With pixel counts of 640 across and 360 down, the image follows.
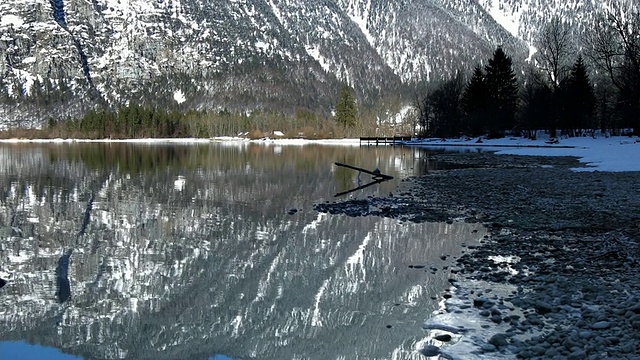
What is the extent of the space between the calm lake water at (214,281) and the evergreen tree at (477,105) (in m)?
85.5

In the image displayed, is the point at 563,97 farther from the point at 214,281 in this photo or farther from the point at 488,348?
the point at 488,348

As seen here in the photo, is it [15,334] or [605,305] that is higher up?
[605,305]

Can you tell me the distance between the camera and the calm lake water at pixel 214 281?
8.73m

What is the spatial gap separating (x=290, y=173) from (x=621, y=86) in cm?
5844

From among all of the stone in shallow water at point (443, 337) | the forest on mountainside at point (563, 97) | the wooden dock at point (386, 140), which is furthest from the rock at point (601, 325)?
the wooden dock at point (386, 140)

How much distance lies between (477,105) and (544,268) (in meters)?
99.9

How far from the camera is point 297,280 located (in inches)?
465

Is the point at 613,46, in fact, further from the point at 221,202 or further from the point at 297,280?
the point at 297,280

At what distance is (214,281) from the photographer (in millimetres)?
11875

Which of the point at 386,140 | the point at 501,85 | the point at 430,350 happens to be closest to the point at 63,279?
the point at 430,350

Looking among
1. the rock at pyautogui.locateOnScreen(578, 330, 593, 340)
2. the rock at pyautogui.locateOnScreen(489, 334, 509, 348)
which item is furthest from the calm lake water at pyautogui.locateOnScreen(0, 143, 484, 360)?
the rock at pyautogui.locateOnScreen(578, 330, 593, 340)

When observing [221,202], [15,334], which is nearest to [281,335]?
[15,334]

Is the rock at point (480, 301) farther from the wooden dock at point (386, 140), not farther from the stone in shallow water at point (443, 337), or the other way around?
the wooden dock at point (386, 140)

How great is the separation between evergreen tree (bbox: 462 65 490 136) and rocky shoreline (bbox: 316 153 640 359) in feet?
256
